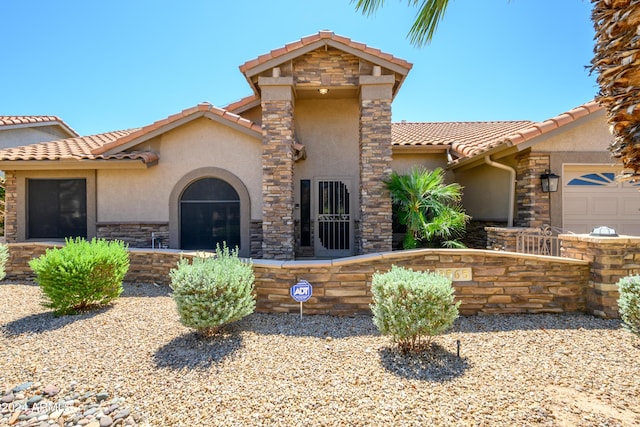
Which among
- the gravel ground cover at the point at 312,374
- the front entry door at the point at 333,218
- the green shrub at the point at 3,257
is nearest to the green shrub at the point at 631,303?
the gravel ground cover at the point at 312,374

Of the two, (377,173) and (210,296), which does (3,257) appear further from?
(377,173)

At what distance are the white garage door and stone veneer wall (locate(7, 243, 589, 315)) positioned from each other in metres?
3.73

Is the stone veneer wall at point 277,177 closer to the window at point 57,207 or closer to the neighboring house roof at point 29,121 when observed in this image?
the window at point 57,207

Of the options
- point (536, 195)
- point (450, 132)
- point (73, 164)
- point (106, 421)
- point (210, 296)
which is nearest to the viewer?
point (106, 421)

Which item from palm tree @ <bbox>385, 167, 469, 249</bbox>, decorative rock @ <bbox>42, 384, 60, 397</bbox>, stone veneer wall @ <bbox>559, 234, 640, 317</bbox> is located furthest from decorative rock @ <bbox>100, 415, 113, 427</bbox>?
stone veneer wall @ <bbox>559, 234, 640, 317</bbox>

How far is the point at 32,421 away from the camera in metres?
2.92

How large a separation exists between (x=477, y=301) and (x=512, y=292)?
0.62 m

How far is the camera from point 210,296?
4.29 metres

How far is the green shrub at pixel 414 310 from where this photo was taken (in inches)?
151

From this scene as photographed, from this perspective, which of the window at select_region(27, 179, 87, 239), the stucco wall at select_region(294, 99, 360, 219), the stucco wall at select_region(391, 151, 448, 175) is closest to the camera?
the window at select_region(27, 179, 87, 239)

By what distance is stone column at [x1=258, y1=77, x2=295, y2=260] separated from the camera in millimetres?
8164

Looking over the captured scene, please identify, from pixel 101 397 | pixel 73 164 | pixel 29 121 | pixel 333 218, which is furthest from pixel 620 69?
pixel 29 121

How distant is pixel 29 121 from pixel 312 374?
21.1 meters

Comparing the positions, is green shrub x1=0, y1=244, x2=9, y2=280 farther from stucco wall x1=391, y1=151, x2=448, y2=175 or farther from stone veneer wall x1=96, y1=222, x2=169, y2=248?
stucco wall x1=391, y1=151, x2=448, y2=175
